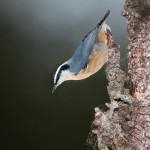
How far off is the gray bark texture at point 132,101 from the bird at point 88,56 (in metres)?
1.22

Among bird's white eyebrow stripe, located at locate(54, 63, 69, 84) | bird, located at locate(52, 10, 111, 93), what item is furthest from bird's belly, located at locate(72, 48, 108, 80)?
bird's white eyebrow stripe, located at locate(54, 63, 69, 84)

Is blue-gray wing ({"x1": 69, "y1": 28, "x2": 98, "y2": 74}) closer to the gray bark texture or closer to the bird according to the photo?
the bird

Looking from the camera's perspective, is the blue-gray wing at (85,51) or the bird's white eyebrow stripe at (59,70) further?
the bird's white eyebrow stripe at (59,70)

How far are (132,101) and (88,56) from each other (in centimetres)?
155

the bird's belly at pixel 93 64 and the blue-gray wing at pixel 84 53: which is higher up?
the blue-gray wing at pixel 84 53

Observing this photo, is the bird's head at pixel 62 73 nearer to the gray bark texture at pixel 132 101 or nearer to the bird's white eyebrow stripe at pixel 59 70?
the bird's white eyebrow stripe at pixel 59 70

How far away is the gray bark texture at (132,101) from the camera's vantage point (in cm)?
230

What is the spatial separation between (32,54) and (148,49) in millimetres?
5231

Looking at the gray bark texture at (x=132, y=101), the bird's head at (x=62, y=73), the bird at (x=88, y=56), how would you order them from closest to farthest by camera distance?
the gray bark texture at (x=132, y=101) → the bird at (x=88, y=56) → the bird's head at (x=62, y=73)

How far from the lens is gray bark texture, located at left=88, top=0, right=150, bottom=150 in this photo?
2.30m

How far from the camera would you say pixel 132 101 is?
7.75ft

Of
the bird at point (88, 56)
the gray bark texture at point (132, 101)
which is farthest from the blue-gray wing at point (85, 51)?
the gray bark texture at point (132, 101)

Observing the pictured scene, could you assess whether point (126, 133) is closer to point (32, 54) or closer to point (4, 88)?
point (4, 88)

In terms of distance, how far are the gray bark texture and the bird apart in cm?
122
